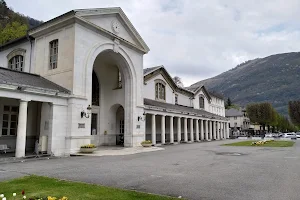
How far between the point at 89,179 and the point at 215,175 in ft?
15.0

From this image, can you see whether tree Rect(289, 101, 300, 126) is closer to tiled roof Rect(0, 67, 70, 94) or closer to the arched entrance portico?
the arched entrance portico

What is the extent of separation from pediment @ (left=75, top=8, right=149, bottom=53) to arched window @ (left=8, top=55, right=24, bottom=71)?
8766 millimetres

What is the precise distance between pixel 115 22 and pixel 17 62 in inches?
413

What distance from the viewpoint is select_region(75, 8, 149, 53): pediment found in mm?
19516

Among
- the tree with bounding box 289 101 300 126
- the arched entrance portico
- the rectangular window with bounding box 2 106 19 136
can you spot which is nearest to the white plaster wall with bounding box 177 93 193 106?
the arched entrance portico

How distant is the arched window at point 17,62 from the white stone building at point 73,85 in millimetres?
99

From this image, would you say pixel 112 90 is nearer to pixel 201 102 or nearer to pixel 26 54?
pixel 26 54

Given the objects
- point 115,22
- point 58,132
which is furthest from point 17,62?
point 58,132

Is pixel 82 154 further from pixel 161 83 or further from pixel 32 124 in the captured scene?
pixel 161 83

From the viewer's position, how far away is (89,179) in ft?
27.5

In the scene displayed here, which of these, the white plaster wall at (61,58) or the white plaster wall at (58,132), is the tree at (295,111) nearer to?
the white plaster wall at (61,58)

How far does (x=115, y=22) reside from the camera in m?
22.3

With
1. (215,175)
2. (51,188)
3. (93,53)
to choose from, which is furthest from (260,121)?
(51,188)

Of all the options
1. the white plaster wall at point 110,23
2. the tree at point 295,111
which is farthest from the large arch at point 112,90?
the tree at point 295,111
